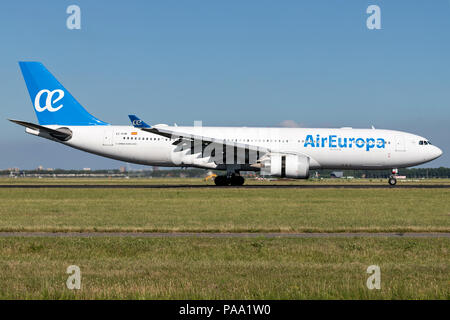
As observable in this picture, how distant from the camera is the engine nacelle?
4159 centimetres

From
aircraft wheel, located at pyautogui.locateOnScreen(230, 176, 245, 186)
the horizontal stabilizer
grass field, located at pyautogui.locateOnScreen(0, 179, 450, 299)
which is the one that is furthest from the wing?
Result: grass field, located at pyautogui.locateOnScreen(0, 179, 450, 299)

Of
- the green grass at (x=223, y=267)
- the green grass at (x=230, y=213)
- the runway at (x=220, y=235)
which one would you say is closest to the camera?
the green grass at (x=223, y=267)

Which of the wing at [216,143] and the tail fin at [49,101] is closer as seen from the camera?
the wing at [216,143]

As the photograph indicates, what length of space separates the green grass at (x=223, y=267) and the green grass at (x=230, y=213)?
294 centimetres

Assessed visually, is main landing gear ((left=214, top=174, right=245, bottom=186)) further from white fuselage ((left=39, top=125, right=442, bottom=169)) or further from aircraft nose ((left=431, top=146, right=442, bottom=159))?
aircraft nose ((left=431, top=146, right=442, bottom=159))

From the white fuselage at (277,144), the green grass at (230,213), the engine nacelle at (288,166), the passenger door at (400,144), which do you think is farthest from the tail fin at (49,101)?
the passenger door at (400,144)

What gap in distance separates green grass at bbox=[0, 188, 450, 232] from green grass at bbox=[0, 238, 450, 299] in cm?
294

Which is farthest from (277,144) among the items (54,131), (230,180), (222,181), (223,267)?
(223,267)

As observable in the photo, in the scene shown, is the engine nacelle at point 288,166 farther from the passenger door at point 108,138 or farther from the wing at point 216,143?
the passenger door at point 108,138

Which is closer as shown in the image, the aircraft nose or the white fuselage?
the white fuselage

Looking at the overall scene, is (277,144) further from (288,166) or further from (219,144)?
(219,144)

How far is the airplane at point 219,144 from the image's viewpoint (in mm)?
43562

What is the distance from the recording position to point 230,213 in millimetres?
23453
